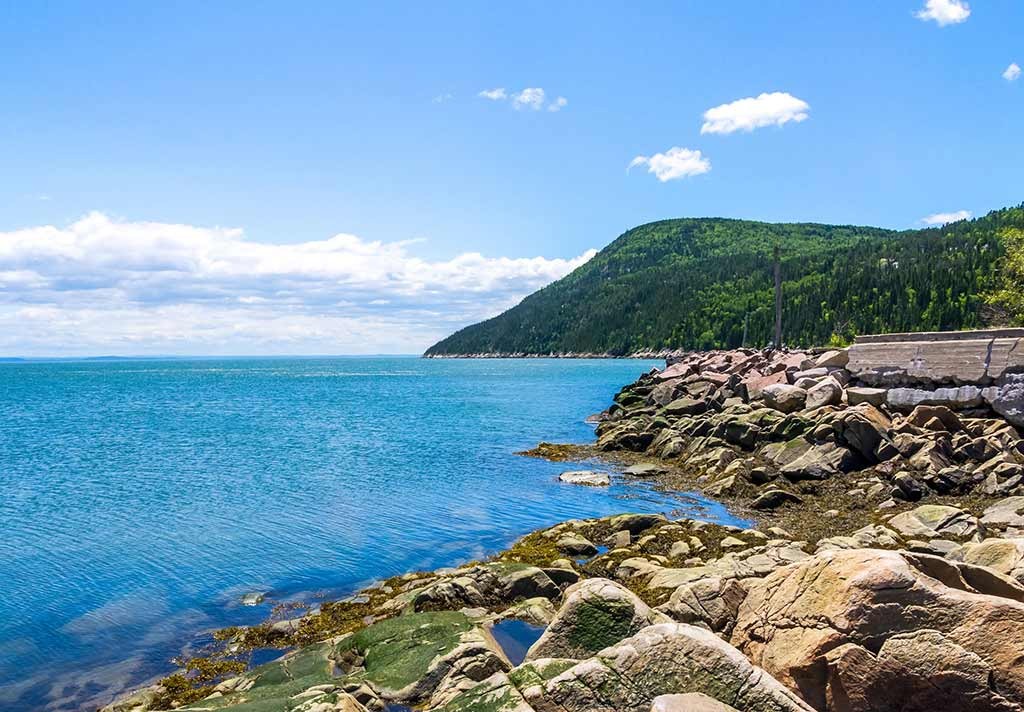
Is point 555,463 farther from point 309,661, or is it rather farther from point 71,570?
point 309,661

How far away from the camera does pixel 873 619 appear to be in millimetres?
6871

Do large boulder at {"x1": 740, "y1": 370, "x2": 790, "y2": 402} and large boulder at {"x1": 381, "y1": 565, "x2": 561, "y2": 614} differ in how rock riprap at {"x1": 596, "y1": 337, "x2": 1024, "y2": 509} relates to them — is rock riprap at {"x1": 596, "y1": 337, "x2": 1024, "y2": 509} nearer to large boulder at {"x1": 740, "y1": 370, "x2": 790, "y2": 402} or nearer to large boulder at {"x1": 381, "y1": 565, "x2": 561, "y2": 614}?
large boulder at {"x1": 740, "y1": 370, "x2": 790, "y2": 402}

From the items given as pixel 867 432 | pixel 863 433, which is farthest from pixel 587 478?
pixel 867 432

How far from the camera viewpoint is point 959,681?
21.3 ft

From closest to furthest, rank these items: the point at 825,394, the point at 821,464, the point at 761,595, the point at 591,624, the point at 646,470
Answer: the point at 591,624 < the point at 761,595 < the point at 821,464 < the point at 646,470 < the point at 825,394

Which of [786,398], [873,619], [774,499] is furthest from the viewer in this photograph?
[786,398]

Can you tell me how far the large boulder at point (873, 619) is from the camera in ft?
21.7

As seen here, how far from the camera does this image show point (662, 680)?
627 centimetres

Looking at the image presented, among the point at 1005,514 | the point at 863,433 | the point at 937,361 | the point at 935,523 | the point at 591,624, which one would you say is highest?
the point at 937,361

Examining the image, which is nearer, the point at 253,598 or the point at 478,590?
the point at 478,590

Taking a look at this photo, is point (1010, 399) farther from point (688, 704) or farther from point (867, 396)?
point (688, 704)

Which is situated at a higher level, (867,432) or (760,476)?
(867,432)

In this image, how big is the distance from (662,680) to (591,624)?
6.43 feet

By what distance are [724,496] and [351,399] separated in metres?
64.2
